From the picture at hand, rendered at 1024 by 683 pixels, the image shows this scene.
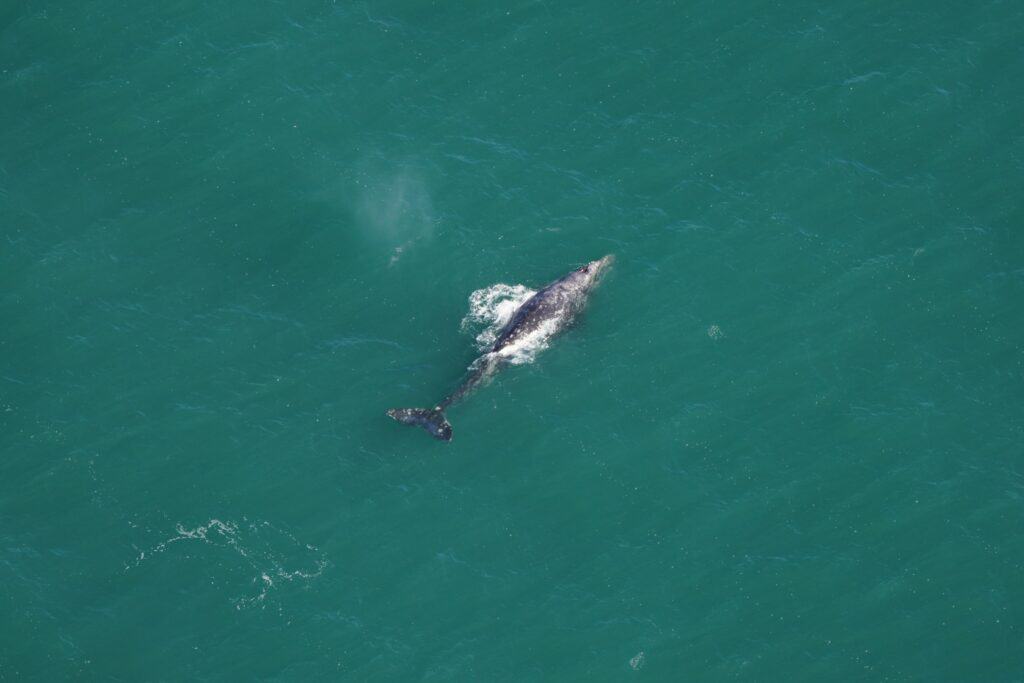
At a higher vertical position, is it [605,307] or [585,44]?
[585,44]

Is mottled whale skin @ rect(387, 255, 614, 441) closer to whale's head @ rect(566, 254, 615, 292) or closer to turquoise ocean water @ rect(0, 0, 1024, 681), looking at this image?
whale's head @ rect(566, 254, 615, 292)

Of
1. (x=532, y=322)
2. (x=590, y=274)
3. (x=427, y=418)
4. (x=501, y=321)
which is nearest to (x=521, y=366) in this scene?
(x=532, y=322)

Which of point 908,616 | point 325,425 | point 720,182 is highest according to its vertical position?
point 720,182

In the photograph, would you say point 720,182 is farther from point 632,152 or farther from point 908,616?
point 908,616

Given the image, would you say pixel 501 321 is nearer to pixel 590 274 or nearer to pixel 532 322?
pixel 532 322

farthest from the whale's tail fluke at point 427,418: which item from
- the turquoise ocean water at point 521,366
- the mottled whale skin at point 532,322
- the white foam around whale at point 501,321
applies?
the white foam around whale at point 501,321

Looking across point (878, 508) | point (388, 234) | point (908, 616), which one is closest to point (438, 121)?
point (388, 234)

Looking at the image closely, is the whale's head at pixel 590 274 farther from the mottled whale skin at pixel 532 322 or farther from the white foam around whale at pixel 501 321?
the white foam around whale at pixel 501 321
